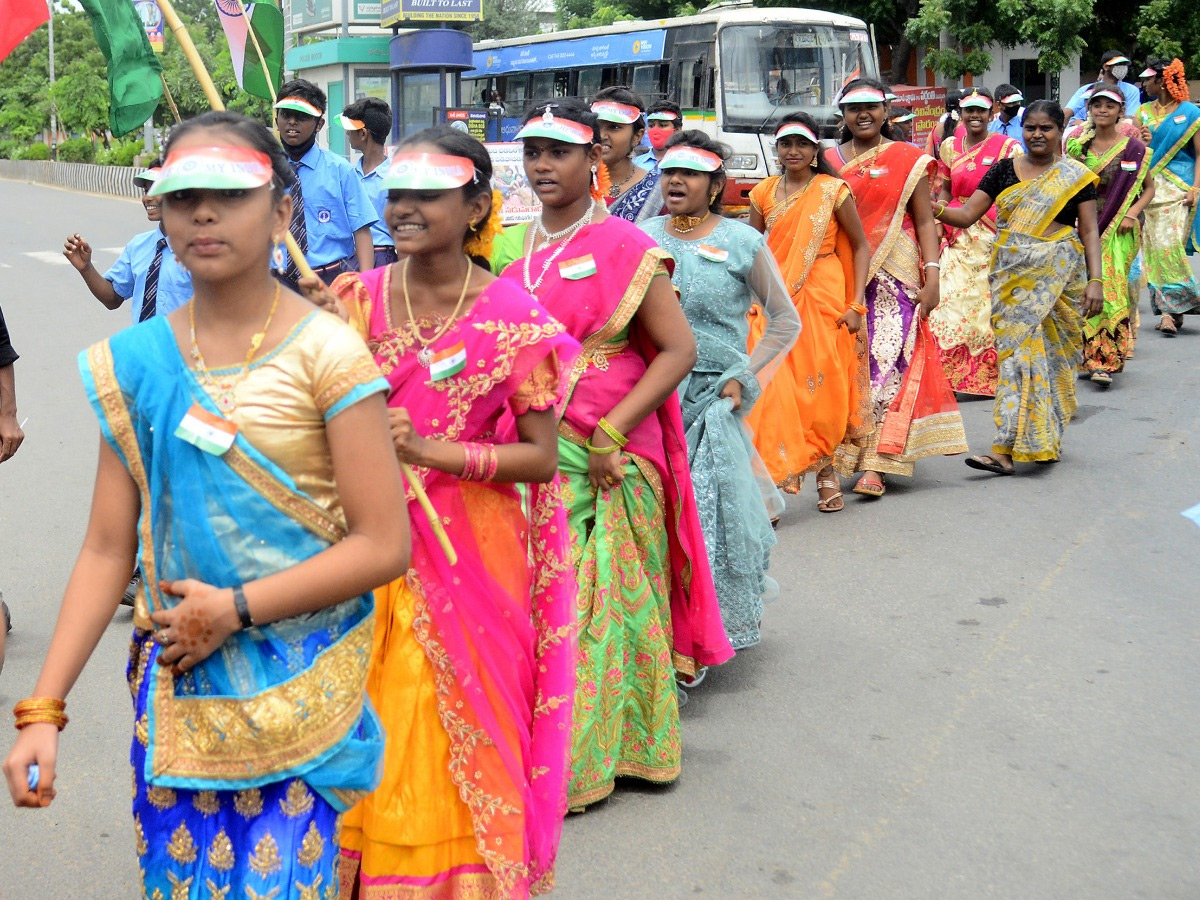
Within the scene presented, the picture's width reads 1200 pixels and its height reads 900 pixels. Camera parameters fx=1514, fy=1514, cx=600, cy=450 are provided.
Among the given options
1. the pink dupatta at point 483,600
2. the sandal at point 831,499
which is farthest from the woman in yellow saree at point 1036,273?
the pink dupatta at point 483,600

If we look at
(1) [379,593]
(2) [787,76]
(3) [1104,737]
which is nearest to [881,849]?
(3) [1104,737]

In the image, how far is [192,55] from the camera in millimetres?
2699

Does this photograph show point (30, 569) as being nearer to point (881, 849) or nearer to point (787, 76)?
point (881, 849)

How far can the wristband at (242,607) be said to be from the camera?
6.98ft

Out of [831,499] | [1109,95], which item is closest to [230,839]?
[831,499]

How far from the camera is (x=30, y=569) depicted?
21.5ft

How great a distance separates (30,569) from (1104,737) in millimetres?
4474

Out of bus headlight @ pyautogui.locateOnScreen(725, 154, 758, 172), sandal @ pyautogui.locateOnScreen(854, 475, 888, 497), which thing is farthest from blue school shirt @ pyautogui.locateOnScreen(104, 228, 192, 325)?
bus headlight @ pyautogui.locateOnScreen(725, 154, 758, 172)

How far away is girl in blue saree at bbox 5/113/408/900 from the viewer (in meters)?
2.17

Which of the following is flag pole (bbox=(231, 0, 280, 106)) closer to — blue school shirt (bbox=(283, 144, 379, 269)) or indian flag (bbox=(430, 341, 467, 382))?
indian flag (bbox=(430, 341, 467, 382))

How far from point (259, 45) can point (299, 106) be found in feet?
8.01

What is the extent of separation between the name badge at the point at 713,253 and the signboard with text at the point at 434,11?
23.1m

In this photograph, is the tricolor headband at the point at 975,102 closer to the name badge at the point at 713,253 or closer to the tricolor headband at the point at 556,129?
the name badge at the point at 713,253

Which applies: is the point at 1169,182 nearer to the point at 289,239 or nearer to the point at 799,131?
the point at 799,131
